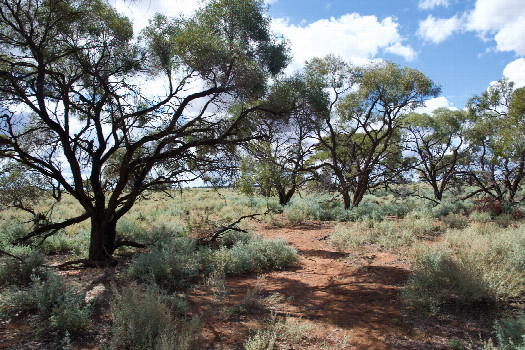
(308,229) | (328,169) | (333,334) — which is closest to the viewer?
(333,334)

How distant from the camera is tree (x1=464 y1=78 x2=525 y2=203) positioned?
1053 centimetres

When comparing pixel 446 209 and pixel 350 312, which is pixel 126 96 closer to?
pixel 350 312

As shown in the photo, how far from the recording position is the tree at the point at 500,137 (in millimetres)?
10534

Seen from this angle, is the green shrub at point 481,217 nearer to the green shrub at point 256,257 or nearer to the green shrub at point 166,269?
the green shrub at point 256,257

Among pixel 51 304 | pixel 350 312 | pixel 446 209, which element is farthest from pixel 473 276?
pixel 446 209

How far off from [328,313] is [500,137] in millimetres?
10023

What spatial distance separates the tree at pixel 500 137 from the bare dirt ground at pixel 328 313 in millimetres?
6600

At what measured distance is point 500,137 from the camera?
10.8 m

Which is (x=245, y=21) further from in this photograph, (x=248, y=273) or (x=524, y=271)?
(x=524, y=271)

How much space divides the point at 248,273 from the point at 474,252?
485 cm

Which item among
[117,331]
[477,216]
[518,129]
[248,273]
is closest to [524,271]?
[248,273]

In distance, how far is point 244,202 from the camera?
22.6m

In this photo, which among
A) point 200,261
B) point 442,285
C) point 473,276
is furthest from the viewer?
point 200,261

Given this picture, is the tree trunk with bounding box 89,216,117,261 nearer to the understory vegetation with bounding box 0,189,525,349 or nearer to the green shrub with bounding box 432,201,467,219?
the understory vegetation with bounding box 0,189,525,349
